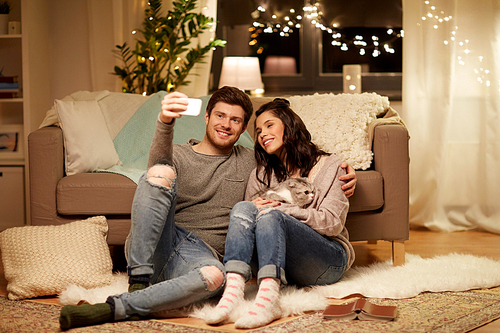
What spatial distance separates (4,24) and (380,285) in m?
3.04

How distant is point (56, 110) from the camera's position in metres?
2.33

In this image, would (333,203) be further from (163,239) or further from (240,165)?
(163,239)

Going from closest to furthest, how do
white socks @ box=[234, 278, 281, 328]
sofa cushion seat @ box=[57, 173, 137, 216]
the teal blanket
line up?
white socks @ box=[234, 278, 281, 328] < sofa cushion seat @ box=[57, 173, 137, 216] < the teal blanket

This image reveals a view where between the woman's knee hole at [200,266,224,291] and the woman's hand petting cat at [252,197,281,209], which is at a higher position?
the woman's hand petting cat at [252,197,281,209]

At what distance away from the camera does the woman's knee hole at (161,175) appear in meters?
1.60

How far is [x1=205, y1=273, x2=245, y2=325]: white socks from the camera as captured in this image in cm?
145

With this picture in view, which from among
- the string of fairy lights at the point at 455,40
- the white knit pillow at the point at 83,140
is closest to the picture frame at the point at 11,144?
the white knit pillow at the point at 83,140

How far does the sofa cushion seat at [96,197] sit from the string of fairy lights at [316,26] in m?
2.21

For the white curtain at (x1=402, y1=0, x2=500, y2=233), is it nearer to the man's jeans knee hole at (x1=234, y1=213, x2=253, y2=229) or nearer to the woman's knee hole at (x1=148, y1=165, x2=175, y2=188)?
the man's jeans knee hole at (x1=234, y1=213, x2=253, y2=229)

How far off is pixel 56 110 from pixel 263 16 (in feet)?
6.92

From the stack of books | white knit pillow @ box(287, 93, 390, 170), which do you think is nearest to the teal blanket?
white knit pillow @ box(287, 93, 390, 170)

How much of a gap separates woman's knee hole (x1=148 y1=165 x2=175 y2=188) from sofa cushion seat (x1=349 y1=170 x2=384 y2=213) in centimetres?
86

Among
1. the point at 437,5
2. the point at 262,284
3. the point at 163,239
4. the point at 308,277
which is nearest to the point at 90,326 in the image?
the point at 163,239

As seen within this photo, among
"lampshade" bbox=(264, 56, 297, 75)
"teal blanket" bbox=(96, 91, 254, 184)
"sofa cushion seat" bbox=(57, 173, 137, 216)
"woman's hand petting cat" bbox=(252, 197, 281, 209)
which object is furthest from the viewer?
"lampshade" bbox=(264, 56, 297, 75)
